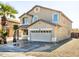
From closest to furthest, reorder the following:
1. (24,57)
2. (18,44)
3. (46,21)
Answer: (24,57)
(18,44)
(46,21)

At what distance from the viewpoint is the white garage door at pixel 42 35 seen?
999cm

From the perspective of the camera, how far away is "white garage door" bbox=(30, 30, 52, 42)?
393 inches

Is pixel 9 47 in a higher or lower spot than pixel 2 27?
lower

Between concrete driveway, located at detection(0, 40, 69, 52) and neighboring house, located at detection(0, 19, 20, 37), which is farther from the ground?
neighboring house, located at detection(0, 19, 20, 37)

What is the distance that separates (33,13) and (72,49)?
2617mm

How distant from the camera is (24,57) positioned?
9008mm

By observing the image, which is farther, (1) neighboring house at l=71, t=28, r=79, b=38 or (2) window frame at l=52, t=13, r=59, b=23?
(2) window frame at l=52, t=13, r=59, b=23

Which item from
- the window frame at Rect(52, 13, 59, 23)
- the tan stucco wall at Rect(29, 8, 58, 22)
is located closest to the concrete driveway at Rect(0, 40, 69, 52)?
the tan stucco wall at Rect(29, 8, 58, 22)

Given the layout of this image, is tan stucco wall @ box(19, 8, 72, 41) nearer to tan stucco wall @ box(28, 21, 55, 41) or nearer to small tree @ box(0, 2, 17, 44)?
tan stucco wall @ box(28, 21, 55, 41)

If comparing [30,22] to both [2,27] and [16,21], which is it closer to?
[16,21]

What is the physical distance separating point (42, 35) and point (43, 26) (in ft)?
1.70

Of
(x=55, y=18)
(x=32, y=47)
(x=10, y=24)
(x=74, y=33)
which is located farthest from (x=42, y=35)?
(x=10, y=24)

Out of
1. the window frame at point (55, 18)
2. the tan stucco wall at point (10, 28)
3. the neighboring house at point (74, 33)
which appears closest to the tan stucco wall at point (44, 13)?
the window frame at point (55, 18)

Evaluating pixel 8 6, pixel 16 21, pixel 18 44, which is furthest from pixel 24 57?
pixel 8 6
